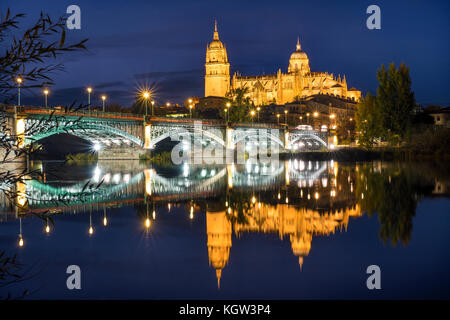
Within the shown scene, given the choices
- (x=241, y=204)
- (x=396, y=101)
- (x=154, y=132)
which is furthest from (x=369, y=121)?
(x=241, y=204)

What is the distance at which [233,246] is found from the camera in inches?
498

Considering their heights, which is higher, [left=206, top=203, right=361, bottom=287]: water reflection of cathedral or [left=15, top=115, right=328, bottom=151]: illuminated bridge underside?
[left=15, top=115, right=328, bottom=151]: illuminated bridge underside

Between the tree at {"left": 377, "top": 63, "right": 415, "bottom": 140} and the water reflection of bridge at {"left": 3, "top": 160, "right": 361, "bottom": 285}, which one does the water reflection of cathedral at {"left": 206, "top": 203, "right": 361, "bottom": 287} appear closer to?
the water reflection of bridge at {"left": 3, "top": 160, "right": 361, "bottom": 285}

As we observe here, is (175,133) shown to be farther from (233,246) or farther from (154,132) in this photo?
(233,246)

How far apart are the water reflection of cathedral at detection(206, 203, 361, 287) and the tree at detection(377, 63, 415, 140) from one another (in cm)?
5130

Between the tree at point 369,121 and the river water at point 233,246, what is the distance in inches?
1856

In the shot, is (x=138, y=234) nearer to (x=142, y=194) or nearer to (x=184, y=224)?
(x=184, y=224)

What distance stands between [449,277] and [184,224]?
29.1 feet

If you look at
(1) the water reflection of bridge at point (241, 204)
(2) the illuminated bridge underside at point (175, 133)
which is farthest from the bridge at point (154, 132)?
(1) the water reflection of bridge at point (241, 204)

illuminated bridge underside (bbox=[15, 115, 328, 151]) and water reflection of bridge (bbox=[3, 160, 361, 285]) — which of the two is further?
illuminated bridge underside (bbox=[15, 115, 328, 151])

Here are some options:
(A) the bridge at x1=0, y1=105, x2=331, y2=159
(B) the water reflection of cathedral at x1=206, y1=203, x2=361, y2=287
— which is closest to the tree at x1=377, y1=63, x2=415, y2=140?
(A) the bridge at x1=0, y1=105, x2=331, y2=159

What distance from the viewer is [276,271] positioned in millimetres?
10305

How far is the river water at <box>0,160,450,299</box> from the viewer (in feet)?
30.5

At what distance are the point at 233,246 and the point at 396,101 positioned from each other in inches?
2376
